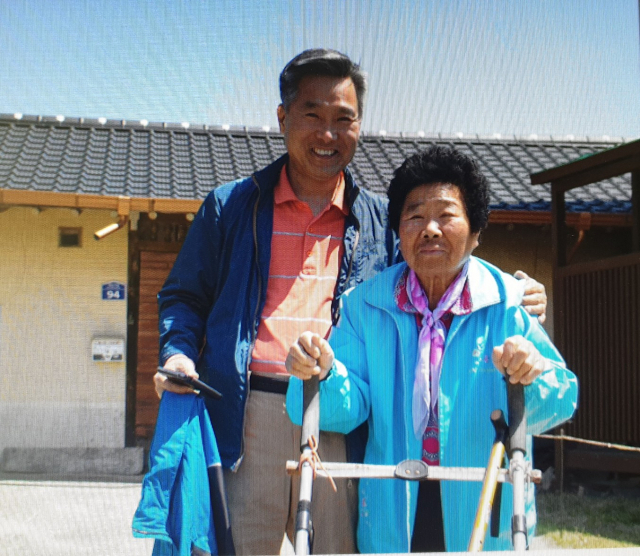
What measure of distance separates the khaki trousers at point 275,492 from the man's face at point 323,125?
687 millimetres

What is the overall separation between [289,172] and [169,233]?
5.08 m

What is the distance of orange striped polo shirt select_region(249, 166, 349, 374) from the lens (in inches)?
86.0

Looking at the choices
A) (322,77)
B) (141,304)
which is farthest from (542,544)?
(141,304)

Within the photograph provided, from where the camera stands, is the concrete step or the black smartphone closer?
the black smartphone

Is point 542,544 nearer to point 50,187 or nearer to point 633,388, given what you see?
point 633,388

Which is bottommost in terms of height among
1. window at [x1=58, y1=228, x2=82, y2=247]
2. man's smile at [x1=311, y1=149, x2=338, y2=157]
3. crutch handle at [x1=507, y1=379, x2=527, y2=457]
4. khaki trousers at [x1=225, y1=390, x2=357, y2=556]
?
khaki trousers at [x1=225, y1=390, x2=357, y2=556]

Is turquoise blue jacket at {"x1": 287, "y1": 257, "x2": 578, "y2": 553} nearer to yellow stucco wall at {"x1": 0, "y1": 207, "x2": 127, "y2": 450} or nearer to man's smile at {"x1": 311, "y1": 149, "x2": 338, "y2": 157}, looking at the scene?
man's smile at {"x1": 311, "y1": 149, "x2": 338, "y2": 157}

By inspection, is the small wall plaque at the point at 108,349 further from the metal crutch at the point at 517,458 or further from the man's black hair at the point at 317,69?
the metal crutch at the point at 517,458

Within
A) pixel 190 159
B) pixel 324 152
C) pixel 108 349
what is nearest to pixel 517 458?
pixel 324 152

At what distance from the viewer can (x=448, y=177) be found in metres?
2.04

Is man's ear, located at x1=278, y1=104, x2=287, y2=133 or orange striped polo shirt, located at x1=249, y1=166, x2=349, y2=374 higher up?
man's ear, located at x1=278, y1=104, x2=287, y2=133

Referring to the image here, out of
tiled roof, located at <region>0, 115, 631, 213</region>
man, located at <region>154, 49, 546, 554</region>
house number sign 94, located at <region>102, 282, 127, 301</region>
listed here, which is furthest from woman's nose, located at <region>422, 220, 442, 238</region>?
house number sign 94, located at <region>102, 282, 127, 301</region>

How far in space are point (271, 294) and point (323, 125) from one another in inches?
20.1

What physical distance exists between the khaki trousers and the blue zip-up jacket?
0.06m
